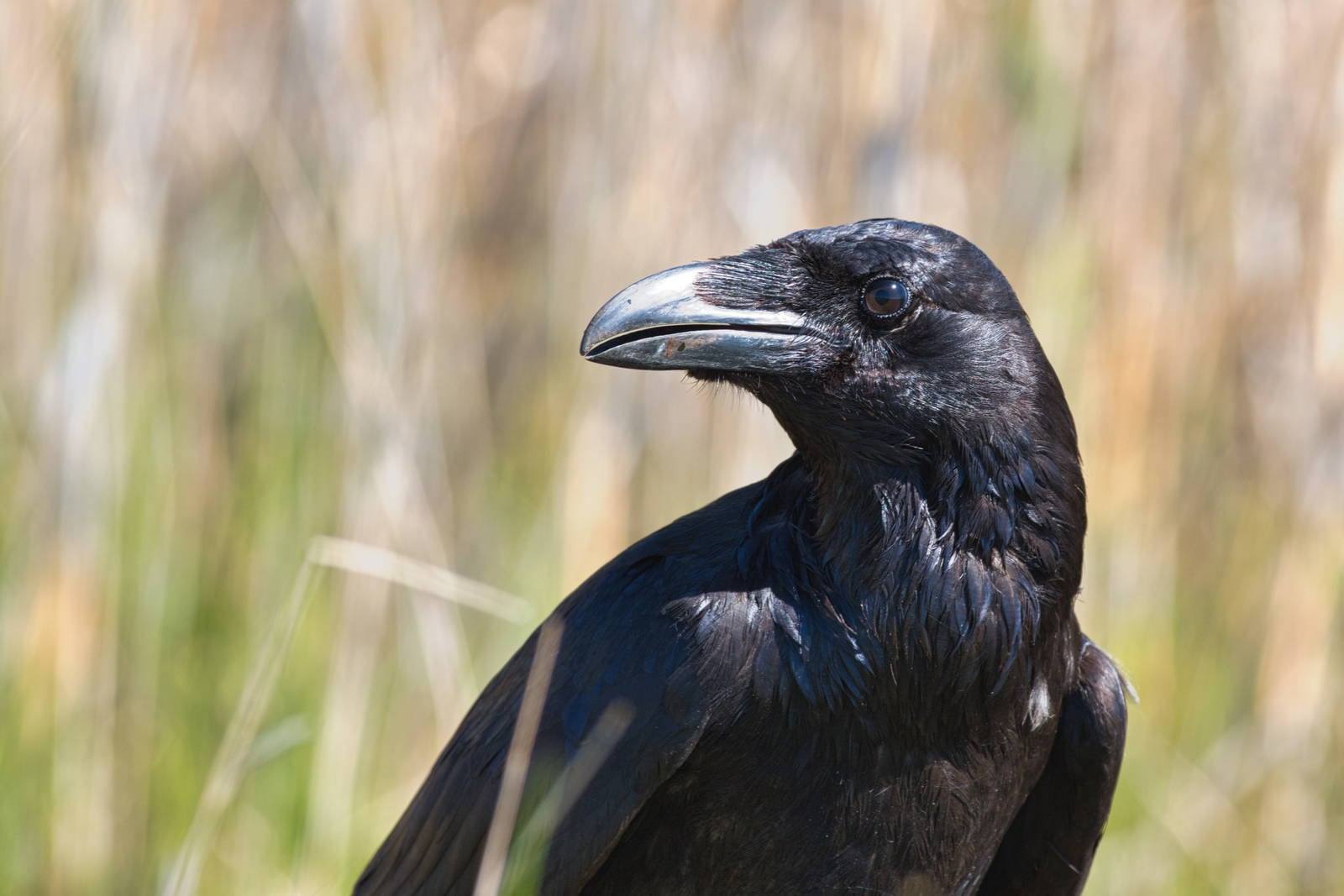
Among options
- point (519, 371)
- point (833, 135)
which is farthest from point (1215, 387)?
point (519, 371)

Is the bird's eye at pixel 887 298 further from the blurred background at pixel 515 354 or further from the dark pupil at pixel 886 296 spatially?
the blurred background at pixel 515 354

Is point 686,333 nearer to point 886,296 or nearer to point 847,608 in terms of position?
point 886,296

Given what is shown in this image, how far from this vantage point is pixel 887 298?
2.33 m

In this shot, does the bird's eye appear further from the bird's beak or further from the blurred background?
the blurred background

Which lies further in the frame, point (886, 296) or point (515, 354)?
point (515, 354)

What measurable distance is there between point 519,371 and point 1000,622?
10.5ft

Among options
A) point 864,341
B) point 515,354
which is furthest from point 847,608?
point 515,354

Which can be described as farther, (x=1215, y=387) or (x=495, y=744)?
(x=1215, y=387)

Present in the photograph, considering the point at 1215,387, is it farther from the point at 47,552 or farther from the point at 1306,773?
the point at 47,552

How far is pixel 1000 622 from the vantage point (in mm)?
2342

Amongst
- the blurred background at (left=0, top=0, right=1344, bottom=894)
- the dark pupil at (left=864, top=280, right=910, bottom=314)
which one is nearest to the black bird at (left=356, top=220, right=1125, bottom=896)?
the dark pupil at (left=864, top=280, right=910, bottom=314)

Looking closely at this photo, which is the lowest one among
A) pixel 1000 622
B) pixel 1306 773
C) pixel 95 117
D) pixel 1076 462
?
pixel 1306 773

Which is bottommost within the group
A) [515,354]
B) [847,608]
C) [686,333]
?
[847,608]

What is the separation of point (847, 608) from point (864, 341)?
0.40 meters
